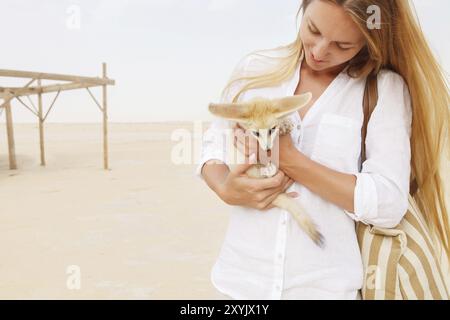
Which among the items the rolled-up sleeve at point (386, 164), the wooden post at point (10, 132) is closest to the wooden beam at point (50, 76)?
the wooden post at point (10, 132)

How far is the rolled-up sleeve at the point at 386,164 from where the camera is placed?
4.38 feet

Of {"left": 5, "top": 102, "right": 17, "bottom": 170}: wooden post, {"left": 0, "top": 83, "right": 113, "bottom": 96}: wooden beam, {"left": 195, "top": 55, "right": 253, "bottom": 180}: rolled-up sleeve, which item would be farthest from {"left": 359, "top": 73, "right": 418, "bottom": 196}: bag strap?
{"left": 5, "top": 102, "right": 17, "bottom": 170}: wooden post

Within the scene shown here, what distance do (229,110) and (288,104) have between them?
0.64ft

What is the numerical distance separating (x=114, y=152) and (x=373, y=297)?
688 inches

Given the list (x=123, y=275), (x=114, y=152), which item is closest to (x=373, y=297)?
(x=123, y=275)

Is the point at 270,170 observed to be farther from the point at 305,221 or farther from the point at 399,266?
the point at 399,266

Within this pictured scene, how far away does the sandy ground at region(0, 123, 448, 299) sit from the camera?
4469 millimetres

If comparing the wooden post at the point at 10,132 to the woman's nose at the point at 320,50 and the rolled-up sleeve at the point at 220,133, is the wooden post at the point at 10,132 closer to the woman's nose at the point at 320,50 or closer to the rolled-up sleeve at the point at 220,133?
the rolled-up sleeve at the point at 220,133

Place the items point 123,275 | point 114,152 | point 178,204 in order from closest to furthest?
point 123,275 → point 178,204 → point 114,152

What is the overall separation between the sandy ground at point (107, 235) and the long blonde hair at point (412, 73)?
0.89 m

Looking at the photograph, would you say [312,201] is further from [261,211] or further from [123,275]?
[123,275]

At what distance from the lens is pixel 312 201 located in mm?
1485

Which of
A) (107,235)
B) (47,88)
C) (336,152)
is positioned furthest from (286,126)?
(47,88)

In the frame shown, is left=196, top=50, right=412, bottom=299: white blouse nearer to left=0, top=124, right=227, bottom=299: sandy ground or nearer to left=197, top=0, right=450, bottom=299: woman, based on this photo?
left=197, top=0, right=450, bottom=299: woman
